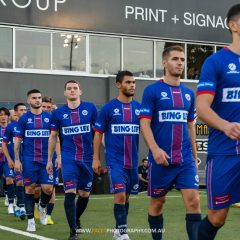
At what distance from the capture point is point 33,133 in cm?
1105

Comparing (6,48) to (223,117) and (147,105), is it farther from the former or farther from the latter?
(223,117)

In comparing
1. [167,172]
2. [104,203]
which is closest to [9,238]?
[167,172]

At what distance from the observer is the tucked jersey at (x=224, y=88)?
508cm

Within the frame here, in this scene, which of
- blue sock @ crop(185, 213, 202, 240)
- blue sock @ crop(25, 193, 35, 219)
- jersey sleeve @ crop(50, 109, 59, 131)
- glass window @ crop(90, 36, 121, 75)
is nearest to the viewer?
blue sock @ crop(185, 213, 202, 240)

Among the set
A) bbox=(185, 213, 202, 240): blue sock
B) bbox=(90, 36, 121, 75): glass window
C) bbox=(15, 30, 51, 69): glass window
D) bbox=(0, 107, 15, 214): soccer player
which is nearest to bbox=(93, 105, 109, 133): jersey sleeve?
bbox=(185, 213, 202, 240): blue sock

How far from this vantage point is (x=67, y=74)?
862 inches

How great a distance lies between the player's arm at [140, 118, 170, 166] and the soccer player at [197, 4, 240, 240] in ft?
3.94

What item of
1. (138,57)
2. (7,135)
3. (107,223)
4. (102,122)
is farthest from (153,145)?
(138,57)

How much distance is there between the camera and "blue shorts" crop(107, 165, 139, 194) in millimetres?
8453

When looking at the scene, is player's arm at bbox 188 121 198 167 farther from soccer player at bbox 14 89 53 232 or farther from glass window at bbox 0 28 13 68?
glass window at bbox 0 28 13 68

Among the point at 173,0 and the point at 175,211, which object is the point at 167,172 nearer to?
the point at 175,211

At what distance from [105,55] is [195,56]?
3.92m

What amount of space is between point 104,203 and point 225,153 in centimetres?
1077

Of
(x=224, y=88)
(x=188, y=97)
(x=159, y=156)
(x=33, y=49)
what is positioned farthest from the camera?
(x=33, y=49)
